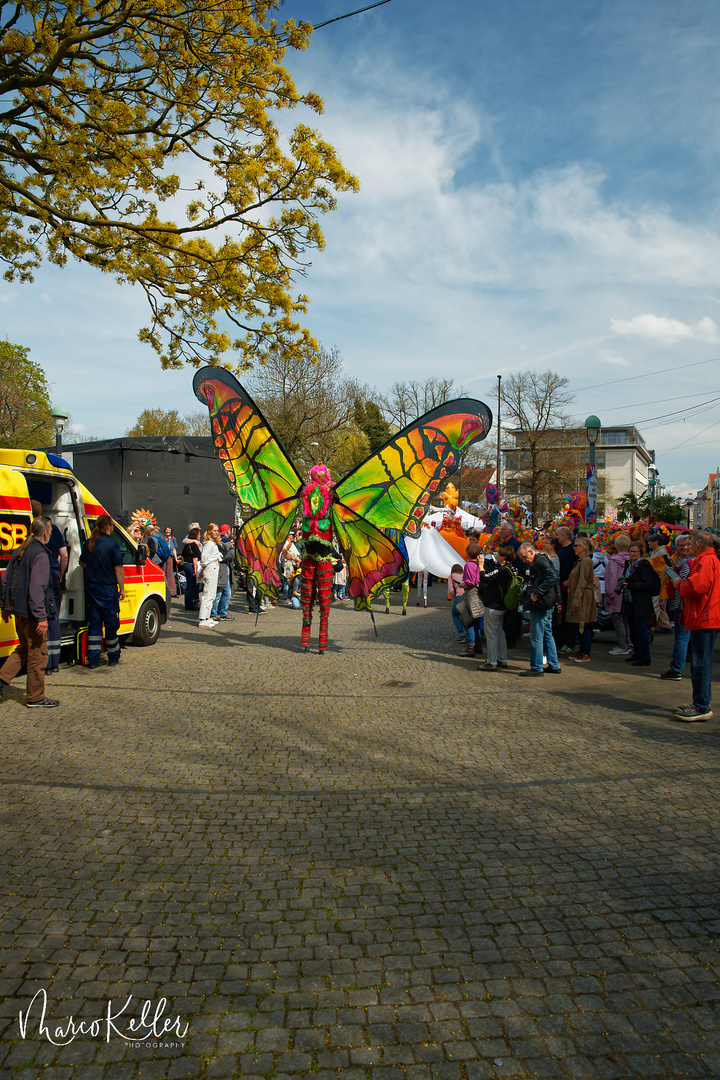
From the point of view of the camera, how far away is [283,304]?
10.4 m

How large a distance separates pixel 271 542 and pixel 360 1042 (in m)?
8.25

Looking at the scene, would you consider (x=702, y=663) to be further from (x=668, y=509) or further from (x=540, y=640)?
(x=668, y=509)

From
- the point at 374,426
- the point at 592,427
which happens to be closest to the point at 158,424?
the point at 374,426

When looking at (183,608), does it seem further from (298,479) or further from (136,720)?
(136,720)

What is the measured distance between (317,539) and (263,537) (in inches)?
41.8

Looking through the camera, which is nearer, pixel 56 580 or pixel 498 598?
pixel 56 580

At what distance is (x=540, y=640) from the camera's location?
870 centimetres

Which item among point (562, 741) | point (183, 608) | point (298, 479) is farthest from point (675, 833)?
point (183, 608)

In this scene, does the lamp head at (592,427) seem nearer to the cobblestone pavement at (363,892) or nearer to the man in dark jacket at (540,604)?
the man in dark jacket at (540,604)

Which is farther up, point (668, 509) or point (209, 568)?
point (668, 509)

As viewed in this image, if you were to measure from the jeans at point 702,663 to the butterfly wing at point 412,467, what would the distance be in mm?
3555

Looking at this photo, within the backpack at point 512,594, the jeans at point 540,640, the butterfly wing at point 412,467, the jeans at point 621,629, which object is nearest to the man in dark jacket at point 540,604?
the jeans at point 540,640

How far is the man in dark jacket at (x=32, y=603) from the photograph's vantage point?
671 cm
